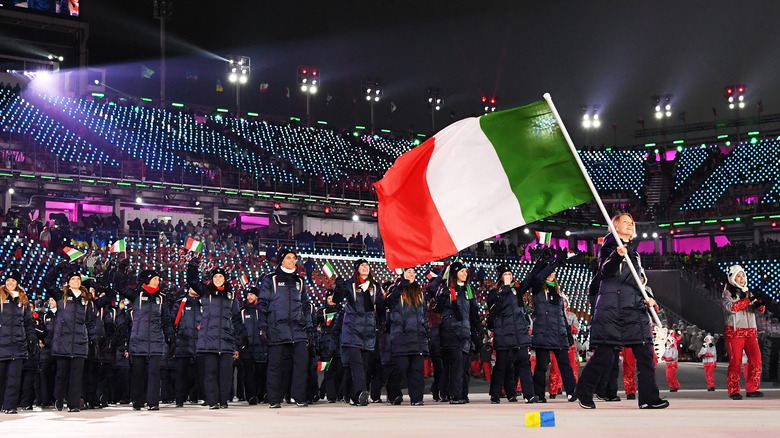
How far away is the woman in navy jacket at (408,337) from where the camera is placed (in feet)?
38.4

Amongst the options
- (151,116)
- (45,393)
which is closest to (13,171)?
(151,116)

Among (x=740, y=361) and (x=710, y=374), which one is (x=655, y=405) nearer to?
(x=740, y=361)

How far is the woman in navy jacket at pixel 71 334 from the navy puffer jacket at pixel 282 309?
2201 millimetres

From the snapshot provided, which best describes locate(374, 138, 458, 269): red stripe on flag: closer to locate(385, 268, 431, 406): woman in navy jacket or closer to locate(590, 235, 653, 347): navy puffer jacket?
locate(590, 235, 653, 347): navy puffer jacket

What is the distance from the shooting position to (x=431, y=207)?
8.95 meters

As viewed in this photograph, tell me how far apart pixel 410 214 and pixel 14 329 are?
569 cm

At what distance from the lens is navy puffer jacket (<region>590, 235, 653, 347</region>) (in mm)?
8281

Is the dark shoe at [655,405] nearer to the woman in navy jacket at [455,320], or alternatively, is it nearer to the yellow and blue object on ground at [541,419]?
the yellow and blue object on ground at [541,419]

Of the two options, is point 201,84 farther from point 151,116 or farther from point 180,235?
point 180,235

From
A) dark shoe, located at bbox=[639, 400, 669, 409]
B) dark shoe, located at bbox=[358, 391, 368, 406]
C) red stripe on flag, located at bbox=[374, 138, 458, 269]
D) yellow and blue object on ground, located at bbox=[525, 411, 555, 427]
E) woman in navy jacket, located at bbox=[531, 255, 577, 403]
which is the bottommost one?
dark shoe, located at bbox=[358, 391, 368, 406]

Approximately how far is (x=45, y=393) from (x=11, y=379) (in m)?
1.77

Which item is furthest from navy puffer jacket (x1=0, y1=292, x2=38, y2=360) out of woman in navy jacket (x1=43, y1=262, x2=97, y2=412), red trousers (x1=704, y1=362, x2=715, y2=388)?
red trousers (x1=704, y1=362, x2=715, y2=388)

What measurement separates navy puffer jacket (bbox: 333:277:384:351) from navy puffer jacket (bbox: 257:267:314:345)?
68 cm

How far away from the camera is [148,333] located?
12086 millimetres
